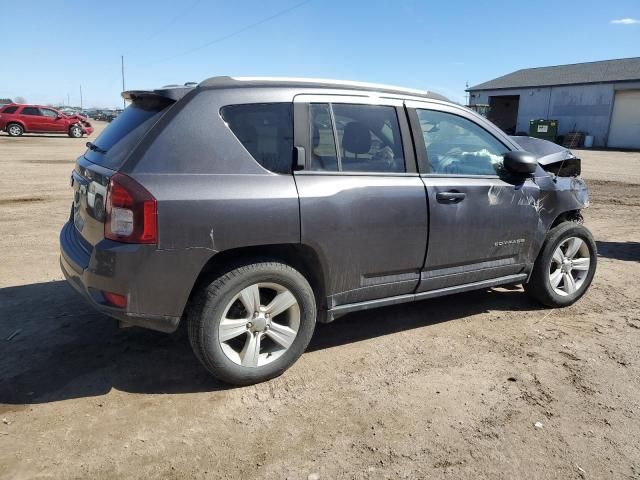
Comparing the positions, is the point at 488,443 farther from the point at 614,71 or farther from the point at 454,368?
the point at 614,71

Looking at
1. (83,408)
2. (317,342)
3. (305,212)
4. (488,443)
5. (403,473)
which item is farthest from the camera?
(317,342)

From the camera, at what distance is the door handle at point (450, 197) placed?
371 centimetres

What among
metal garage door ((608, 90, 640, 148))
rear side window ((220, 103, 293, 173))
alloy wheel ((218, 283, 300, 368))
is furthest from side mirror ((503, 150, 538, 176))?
metal garage door ((608, 90, 640, 148))

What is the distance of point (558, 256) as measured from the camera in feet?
15.0

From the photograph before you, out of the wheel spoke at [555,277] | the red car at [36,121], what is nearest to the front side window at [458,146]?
the wheel spoke at [555,277]

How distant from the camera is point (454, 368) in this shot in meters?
3.55

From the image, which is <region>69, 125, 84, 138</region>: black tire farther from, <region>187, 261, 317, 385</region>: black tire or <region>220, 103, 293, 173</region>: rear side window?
<region>187, 261, 317, 385</region>: black tire

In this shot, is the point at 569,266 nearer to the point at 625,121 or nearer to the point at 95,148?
the point at 95,148

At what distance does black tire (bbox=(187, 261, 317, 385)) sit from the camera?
298 cm

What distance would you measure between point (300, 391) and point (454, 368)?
3.69 ft

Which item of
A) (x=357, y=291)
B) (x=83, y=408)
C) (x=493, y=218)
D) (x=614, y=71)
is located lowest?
(x=83, y=408)

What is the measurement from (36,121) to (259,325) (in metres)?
29.4

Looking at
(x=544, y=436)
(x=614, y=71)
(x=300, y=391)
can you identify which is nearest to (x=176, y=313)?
(x=300, y=391)

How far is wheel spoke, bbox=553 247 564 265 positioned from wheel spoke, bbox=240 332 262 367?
289 centimetres
